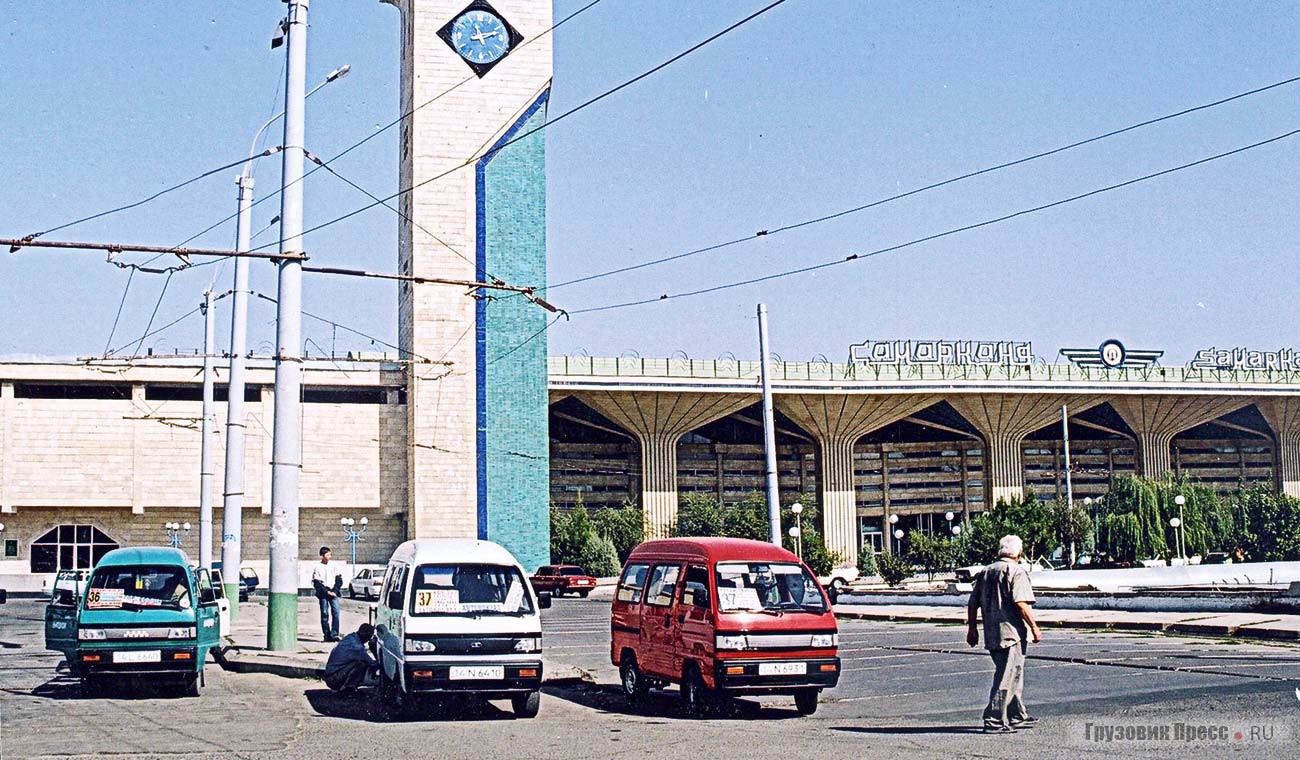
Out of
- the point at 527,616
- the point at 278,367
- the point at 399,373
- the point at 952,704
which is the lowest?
the point at 952,704

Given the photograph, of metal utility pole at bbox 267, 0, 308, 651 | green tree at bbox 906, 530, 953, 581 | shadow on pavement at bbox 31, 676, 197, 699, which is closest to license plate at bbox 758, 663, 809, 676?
shadow on pavement at bbox 31, 676, 197, 699

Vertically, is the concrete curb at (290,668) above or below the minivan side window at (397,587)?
below

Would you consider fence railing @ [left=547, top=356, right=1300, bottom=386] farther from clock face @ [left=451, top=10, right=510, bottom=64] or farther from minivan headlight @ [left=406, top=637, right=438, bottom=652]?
minivan headlight @ [left=406, top=637, right=438, bottom=652]

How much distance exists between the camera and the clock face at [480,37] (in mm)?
63000

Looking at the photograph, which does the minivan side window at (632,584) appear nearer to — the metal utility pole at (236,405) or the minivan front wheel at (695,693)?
the minivan front wheel at (695,693)

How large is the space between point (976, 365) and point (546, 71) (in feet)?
92.3

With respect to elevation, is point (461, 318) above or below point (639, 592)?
above

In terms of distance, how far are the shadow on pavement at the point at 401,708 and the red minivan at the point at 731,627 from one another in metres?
1.81

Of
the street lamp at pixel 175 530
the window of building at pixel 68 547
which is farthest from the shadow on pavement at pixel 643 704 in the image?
the window of building at pixel 68 547

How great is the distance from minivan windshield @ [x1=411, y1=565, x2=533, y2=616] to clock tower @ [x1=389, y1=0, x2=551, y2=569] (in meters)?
48.1

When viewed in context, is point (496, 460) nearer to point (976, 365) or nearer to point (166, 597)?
point (976, 365)

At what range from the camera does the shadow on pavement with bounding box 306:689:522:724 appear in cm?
1391

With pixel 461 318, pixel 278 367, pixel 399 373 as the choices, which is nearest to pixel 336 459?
pixel 399 373

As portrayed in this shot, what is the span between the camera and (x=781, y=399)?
74188 millimetres
